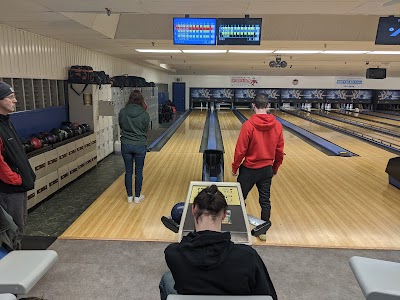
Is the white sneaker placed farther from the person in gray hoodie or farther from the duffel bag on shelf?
the duffel bag on shelf

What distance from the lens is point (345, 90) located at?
21219mm

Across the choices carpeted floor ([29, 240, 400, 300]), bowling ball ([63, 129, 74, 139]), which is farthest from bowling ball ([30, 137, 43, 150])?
carpeted floor ([29, 240, 400, 300])

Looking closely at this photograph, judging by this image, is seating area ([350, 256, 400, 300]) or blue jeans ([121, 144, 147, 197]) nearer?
seating area ([350, 256, 400, 300])

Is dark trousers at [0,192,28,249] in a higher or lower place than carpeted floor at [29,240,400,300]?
higher

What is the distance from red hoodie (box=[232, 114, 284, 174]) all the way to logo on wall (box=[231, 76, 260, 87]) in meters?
17.9

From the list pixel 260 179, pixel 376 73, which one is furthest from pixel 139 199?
pixel 376 73

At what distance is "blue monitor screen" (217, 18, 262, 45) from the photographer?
4683mm

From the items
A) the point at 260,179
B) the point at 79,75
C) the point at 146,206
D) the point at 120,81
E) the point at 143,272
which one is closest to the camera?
the point at 143,272

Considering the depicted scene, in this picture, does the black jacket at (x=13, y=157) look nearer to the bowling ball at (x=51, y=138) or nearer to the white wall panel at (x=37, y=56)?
the white wall panel at (x=37, y=56)

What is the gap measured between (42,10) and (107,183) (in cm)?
324

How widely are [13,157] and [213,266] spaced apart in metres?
2.11

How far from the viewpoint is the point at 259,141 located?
345 cm

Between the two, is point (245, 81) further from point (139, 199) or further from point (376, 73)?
point (139, 199)

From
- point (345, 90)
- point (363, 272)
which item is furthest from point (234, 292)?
point (345, 90)
